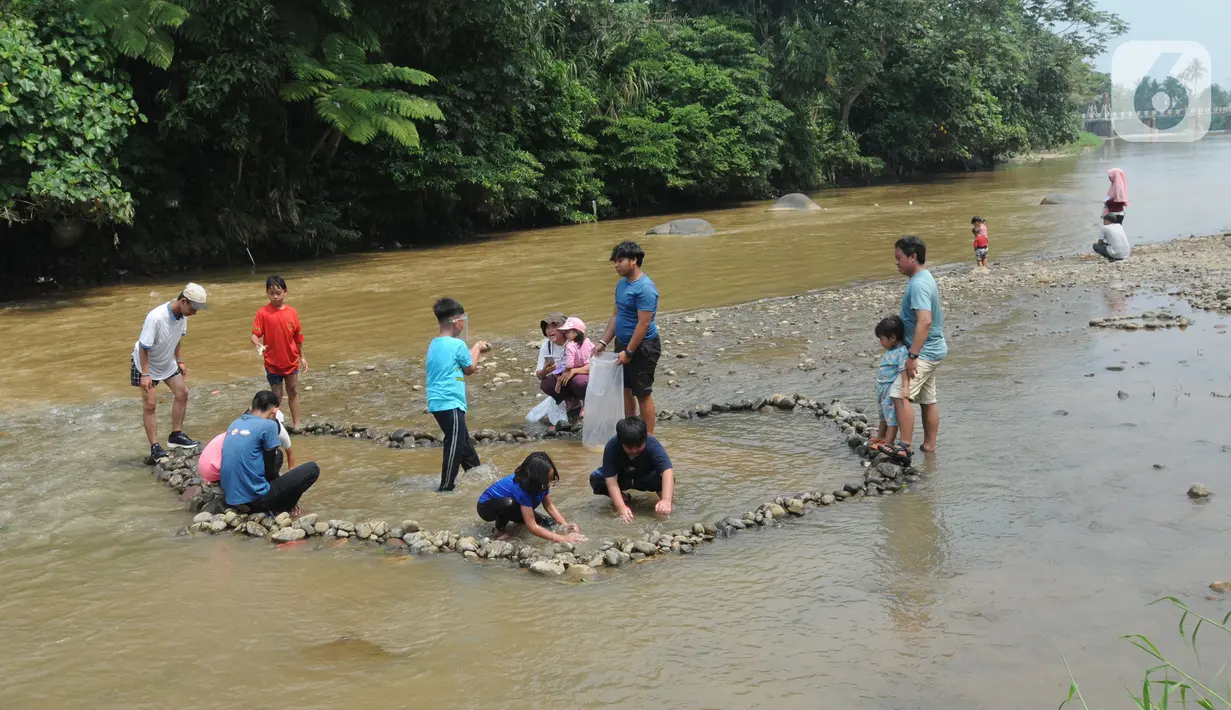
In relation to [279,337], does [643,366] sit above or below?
below

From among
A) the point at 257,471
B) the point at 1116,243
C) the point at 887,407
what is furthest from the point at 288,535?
the point at 1116,243

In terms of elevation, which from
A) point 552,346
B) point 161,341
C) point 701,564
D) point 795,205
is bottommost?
point 701,564

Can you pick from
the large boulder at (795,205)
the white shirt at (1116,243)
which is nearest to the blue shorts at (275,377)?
the white shirt at (1116,243)

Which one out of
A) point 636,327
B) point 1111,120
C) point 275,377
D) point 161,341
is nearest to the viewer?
point 636,327

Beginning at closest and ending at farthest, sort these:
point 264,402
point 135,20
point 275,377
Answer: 1. point 264,402
2. point 275,377
3. point 135,20

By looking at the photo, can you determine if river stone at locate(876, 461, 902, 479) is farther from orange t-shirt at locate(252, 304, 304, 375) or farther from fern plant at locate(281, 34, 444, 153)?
fern plant at locate(281, 34, 444, 153)

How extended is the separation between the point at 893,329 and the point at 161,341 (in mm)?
5845

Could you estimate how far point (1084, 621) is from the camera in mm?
4566

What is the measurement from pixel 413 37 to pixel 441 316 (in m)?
19.0

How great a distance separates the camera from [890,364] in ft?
23.6

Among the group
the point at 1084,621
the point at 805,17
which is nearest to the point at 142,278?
the point at 1084,621

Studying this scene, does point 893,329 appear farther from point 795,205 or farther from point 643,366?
point 795,205

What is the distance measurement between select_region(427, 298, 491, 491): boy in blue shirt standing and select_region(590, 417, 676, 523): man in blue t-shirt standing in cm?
110

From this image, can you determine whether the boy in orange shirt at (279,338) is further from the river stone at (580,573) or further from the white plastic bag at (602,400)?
the river stone at (580,573)
